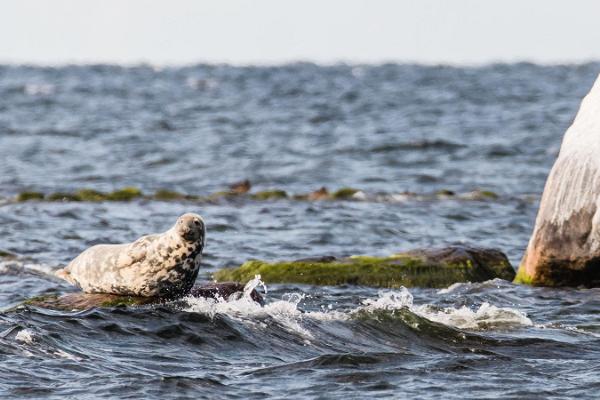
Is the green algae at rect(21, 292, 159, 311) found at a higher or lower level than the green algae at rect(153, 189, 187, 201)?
higher

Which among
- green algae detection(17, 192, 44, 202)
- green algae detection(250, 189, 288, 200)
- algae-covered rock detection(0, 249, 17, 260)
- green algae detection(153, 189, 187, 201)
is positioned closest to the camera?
algae-covered rock detection(0, 249, 17, 260)

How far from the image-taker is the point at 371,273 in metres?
14.3

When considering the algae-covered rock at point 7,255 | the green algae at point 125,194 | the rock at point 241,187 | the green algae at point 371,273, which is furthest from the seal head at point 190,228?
the rock at point 241,187

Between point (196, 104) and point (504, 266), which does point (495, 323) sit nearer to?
point (504, 266)

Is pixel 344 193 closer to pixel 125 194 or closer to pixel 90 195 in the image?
pixel 125 194

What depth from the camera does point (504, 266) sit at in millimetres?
14680

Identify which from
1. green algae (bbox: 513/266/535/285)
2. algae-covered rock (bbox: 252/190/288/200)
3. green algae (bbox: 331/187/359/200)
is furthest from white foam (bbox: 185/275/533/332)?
green algae (bbox: 331/187/359/200)

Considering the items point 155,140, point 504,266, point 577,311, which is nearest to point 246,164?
point 155,140

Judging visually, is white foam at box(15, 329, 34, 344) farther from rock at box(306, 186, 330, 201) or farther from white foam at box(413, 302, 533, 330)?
rock at box(306, 186, 330, 201)

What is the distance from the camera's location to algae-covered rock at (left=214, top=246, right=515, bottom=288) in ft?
46.5

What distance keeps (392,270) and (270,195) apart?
343 inches

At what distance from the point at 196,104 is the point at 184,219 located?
38.1 m

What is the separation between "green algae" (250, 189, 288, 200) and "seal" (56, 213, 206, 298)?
36.7 ft

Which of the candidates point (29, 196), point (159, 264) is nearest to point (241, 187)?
point (29, 196)
